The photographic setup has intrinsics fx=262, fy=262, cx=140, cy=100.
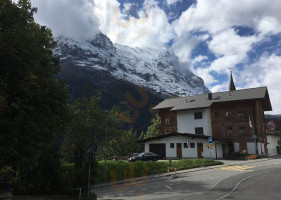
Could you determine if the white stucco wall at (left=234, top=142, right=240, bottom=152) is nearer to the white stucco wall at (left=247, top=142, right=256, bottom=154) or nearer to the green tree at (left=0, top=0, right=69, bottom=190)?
the white stucco wall at (left=247, top=142, right=256, bottom=154)

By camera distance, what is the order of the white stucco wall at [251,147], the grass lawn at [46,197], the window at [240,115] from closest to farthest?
the grass lawn at [46,197] → the white stucco wall at [251,147] → the window at [240,115]

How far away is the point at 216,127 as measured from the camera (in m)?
51.8

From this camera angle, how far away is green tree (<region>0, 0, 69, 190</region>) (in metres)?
12.3

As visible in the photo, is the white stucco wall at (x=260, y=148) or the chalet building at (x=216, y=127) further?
the white stucco wall at (x=260, y=148)

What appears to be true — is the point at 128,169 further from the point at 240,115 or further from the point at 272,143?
the point at 272,143

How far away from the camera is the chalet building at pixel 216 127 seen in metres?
45.6

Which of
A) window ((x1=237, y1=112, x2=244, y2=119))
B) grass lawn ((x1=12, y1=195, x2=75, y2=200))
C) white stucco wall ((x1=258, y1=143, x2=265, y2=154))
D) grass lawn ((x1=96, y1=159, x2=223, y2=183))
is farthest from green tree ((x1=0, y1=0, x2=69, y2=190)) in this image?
white stucco wall ((x1=258, y1=143, x2=265, y2=154))

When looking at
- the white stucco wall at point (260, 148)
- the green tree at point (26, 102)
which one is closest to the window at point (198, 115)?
the white stucco wall at point (260, 148)

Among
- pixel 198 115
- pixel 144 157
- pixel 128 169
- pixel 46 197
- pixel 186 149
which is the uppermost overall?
pixel 198 115

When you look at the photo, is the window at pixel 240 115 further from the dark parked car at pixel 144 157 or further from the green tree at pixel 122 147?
the green tree at pixel 122 147

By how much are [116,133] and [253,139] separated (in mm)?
24571

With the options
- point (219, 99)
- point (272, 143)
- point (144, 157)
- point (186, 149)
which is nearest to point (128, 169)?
point (144, 157)

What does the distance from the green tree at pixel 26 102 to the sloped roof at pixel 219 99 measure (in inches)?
1550

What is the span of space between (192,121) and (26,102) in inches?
1692
